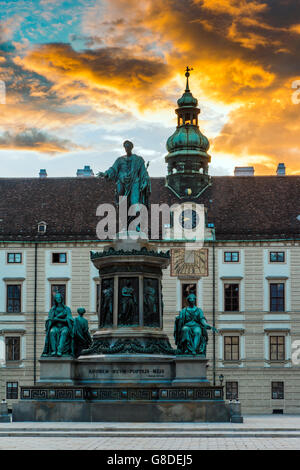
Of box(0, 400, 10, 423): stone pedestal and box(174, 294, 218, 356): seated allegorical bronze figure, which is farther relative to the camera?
box(174, 294, 218, 356): seated allegorical bronze figure

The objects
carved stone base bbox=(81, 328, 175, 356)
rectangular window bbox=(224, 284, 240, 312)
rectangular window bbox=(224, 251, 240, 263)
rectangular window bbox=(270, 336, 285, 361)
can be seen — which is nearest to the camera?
carved stone base bbox=(81, 328, 175, 356)

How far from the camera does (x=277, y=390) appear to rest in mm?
64750

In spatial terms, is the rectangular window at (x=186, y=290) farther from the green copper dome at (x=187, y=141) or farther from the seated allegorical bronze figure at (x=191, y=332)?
the seated allegorical bronze figure at (x=191, y=332)

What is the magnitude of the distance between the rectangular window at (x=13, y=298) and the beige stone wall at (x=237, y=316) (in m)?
0.52

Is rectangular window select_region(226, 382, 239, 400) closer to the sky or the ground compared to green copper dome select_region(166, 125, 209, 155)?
closer to the ground

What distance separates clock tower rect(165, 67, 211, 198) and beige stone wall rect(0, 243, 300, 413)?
673 centimetres

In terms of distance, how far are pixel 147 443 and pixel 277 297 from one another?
4416 cm

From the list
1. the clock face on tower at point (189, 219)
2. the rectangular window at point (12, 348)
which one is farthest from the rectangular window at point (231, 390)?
the rectangular window at point (12, 348)

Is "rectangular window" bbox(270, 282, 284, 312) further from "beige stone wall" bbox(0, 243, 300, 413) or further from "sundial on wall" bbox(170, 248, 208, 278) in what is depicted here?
"sundial on wall" bbox(170, 248, 208, 278)

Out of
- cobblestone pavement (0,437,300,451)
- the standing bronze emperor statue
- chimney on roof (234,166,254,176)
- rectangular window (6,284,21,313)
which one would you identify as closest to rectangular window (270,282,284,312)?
chimney on roof (234,166,254,176)

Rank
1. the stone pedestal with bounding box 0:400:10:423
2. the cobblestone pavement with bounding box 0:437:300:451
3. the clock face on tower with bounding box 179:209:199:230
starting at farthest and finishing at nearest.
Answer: the clock face on tower with bounding box 179:209:199:230, the stone pedestal with bounding box 0:400:10:423, the cobblestone pavement with bounding box 0:437:300:451

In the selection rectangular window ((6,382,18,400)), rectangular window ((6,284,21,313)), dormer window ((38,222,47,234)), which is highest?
dormer window ((38,222,47,234))

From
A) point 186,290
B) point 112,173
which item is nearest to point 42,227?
point 186,290

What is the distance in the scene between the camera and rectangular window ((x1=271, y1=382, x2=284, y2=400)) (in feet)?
212
